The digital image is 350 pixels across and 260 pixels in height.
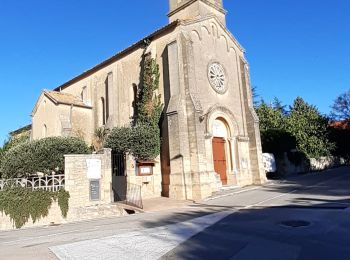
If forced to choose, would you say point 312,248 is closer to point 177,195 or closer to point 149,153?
point 177,195

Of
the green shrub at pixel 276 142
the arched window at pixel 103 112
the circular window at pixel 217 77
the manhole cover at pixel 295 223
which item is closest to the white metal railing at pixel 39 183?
the manhole cover at pixel 295 223

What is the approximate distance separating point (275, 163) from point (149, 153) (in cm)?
1543

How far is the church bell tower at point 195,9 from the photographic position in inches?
958

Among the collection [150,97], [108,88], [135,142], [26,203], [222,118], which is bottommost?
[26,203]

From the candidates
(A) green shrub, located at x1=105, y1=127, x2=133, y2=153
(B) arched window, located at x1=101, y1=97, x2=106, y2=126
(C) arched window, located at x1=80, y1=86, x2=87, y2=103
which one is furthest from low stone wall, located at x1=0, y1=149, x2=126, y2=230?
(C) arched window, located at x1=80, y1=86, x2=87, y2=103

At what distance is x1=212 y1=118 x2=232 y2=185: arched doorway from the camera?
22828 millimetres

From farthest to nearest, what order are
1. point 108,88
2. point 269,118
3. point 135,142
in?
point 269,118 → point 108,88 → point 135,142

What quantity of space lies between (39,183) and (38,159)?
2.66 meters

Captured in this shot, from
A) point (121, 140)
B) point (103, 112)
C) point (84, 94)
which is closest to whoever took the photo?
point (121, 140)

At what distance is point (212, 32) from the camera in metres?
24.3

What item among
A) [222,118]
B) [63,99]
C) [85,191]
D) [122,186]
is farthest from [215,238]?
[63,99]

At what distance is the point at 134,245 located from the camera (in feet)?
27.0

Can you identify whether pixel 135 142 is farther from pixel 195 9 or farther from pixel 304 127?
pixel 304 127

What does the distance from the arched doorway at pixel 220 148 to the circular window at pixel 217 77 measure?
220 cm
